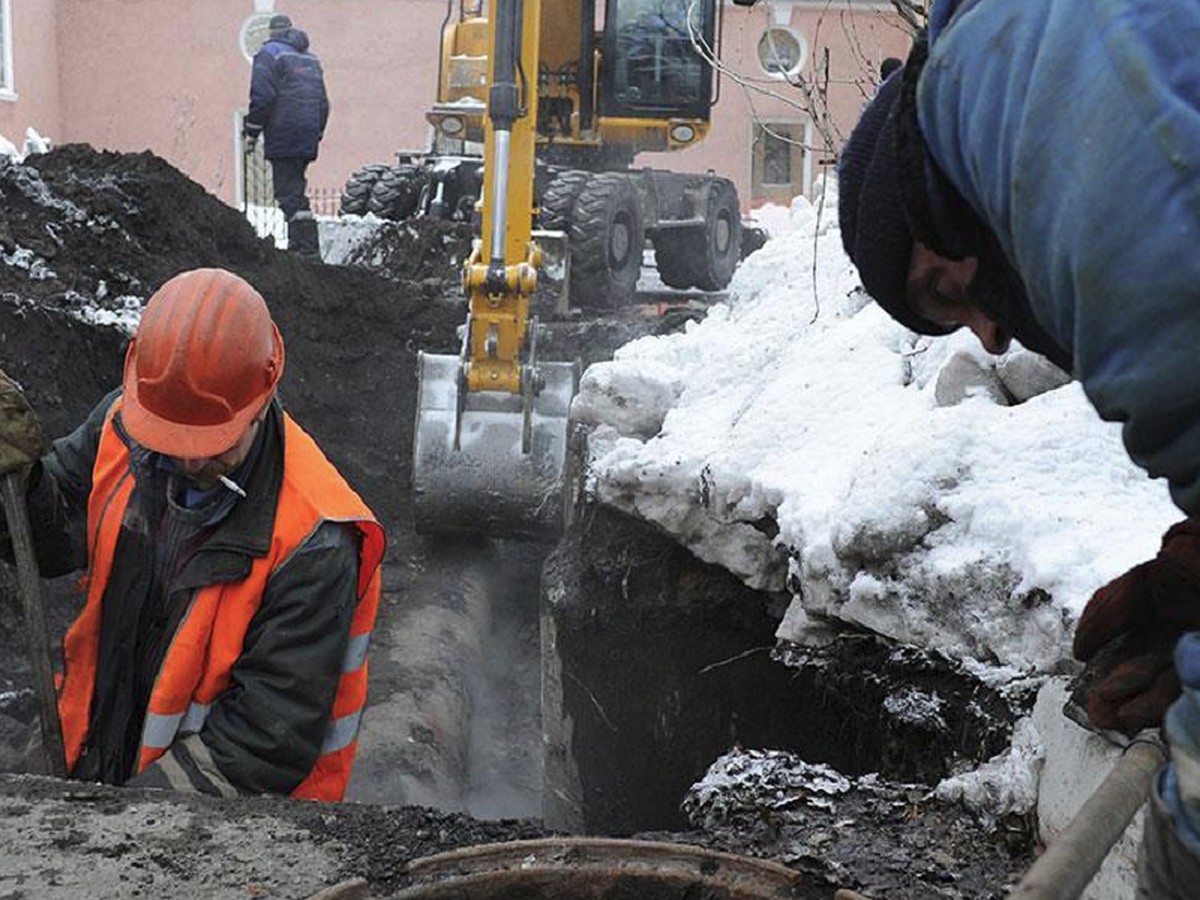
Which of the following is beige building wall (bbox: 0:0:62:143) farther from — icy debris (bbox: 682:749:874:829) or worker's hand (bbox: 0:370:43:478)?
icy debris (bbox: 682:749:874:829)

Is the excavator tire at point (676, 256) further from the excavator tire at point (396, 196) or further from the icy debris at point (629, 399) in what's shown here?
the icy debris at point (629, 399)

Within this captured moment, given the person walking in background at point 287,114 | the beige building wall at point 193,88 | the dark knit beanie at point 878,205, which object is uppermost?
the beige building wall at point 193,88

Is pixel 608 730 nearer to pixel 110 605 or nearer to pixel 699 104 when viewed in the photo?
pixel 110 605

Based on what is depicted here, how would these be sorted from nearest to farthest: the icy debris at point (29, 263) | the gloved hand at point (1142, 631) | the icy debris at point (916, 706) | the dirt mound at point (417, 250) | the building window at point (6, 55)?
the gloved hand at point (1142, 631)
the icy debris at point (916, 706)
the icy debris at point (29, 263)
the dirt mound at point (417, 250)
the building window at point (6, 55)

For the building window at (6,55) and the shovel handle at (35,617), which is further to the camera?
the building window at (6,55)

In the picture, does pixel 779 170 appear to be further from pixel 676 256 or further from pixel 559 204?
pixel 559 204

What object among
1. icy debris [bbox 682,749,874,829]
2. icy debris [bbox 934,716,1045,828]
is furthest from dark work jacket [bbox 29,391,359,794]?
icy debris [bbox 934,716,1045,828]

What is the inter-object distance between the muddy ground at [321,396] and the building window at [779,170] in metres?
14.1

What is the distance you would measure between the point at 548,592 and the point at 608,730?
0.59 meters

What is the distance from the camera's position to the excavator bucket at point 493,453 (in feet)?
21.4

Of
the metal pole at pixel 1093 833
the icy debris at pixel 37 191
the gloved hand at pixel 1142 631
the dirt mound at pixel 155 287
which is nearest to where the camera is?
the metal pole at pixel 1093 833

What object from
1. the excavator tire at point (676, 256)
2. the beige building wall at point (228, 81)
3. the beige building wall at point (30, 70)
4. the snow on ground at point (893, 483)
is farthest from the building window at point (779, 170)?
the snow on ground at point (893, 483)

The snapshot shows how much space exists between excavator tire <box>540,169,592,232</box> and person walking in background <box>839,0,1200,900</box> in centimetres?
A: 911

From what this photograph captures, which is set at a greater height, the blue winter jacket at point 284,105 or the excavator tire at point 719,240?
the blue winter jacket at point 284,105
